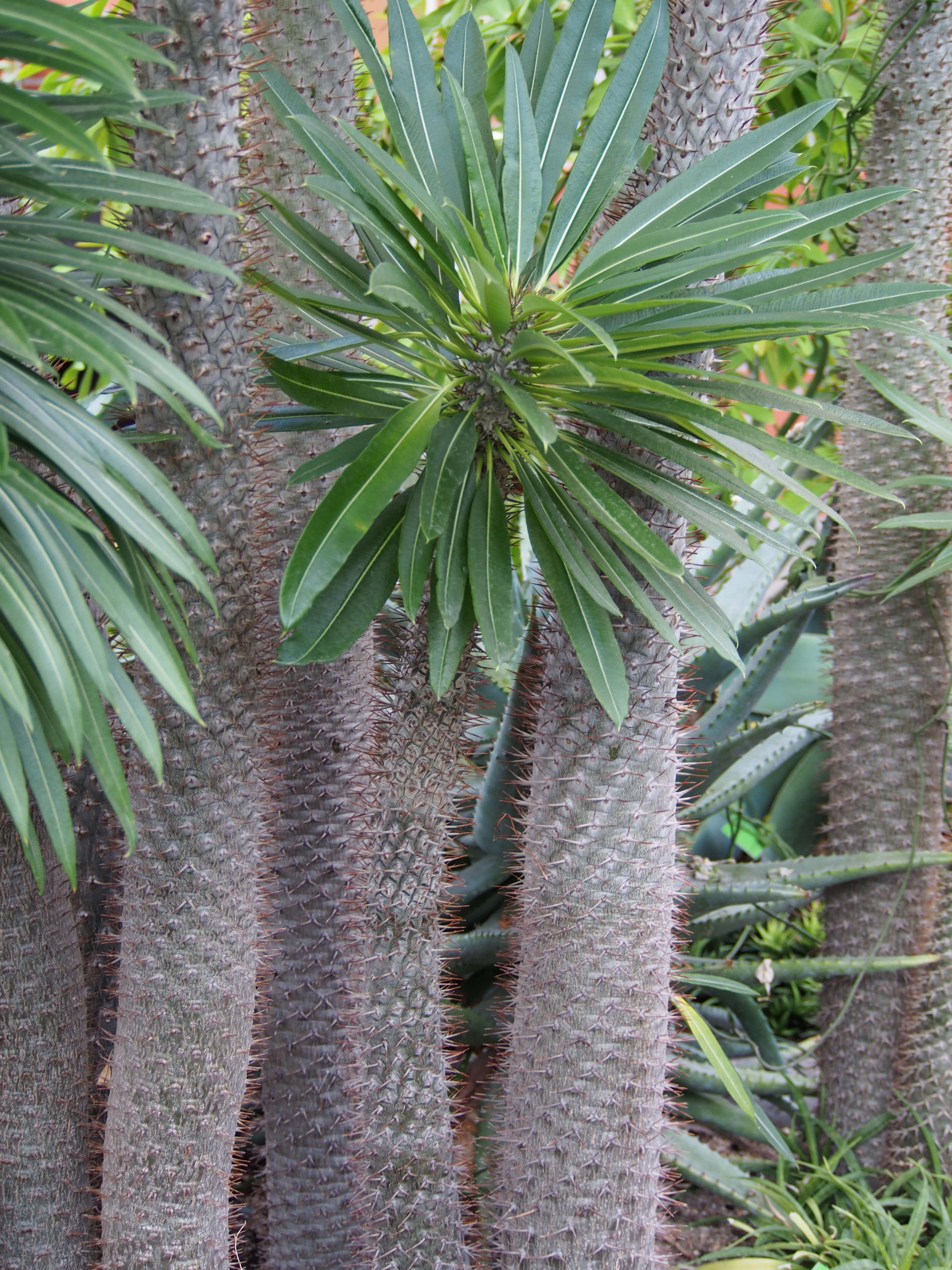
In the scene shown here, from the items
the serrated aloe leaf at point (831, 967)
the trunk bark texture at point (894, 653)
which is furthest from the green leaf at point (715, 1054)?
the trunk bark texture at point (894, 653)

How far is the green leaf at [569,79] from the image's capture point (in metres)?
1.23

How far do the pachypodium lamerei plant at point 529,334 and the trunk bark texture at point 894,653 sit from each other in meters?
0.93

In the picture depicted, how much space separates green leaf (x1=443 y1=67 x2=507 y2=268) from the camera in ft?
3.51

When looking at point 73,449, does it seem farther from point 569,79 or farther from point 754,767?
point 754,767

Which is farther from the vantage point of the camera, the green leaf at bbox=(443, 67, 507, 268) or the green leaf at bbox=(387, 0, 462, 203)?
the green leaf at bbox=(387, 0, 462, 203)

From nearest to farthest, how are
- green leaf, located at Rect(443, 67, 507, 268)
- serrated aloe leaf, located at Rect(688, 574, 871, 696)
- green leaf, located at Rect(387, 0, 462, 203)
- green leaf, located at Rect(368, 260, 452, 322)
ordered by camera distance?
green leaf, located at Rect(368, 260, 452, 322)
green leaf, located at Rect(443, 67, 507, 268)
green leaf, located at Rect(387, 0, 462, 203)
serrated aloe leaf, located at Rect(688, 574, 871, 696)

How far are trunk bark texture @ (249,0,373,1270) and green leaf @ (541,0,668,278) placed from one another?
547mm

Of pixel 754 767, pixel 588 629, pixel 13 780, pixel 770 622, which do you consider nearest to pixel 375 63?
pixel 588 629

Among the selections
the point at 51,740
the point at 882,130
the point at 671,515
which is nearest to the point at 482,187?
the point at 671,515

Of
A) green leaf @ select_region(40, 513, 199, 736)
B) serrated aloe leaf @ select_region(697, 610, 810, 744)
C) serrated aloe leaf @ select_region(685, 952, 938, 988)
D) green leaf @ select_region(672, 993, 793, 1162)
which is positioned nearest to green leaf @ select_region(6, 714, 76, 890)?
green leaf @ select_region(40, 513, 199, 736)

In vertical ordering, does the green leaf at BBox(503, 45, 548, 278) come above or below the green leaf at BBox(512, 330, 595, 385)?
above

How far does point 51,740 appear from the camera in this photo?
1096 millimetres

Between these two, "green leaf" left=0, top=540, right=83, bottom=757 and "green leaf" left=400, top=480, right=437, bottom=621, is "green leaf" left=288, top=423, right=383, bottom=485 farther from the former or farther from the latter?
"green leaf" left=0, top=540, right=83, bottom=757

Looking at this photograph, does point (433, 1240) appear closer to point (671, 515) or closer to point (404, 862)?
point (404, 862)
